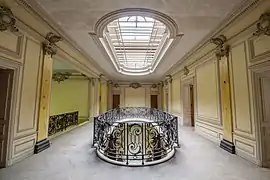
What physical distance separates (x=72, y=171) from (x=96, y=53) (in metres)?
4.73

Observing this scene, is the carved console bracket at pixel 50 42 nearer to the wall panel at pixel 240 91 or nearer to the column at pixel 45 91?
the column at pixel 45 91

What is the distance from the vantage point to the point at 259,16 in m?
3.36

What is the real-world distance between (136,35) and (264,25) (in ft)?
13.0

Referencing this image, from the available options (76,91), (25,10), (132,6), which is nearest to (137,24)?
(132,6)

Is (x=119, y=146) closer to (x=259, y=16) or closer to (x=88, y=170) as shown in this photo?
(x=88, y=170)

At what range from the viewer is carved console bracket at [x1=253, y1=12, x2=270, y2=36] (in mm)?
3131

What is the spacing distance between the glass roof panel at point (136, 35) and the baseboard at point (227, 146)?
338 centimetres

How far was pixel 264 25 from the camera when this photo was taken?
3227 mm

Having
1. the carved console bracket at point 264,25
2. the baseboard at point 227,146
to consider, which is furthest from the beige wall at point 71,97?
the carved console bracket at point 264,25

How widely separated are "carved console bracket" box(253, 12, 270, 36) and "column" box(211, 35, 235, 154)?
1286 mm

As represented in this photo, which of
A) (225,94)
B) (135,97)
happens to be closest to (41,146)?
(225,94)

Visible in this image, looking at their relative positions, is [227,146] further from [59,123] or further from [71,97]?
[71,97]

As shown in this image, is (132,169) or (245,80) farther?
(245,80)

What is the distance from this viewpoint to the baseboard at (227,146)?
14.4 ft
